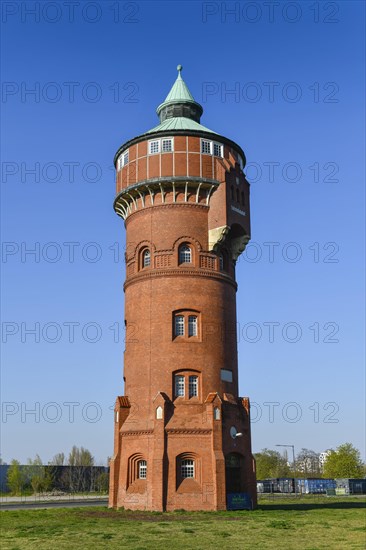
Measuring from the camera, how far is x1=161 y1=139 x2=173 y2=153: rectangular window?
37.2 meters

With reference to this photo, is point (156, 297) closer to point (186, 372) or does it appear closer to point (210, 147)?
point (186, 372)

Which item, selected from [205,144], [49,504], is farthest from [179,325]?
[49,504]

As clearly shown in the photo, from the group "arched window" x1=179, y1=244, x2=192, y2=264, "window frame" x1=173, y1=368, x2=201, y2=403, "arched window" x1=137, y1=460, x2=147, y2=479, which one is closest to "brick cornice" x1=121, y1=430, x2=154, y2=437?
"arched window" x1=137, y1=460, x2=147, y2=479

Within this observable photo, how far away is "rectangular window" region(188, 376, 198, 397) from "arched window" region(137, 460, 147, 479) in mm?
4568

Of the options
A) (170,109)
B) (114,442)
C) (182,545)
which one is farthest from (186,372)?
(170,109)

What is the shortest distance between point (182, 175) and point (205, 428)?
14.7 metres

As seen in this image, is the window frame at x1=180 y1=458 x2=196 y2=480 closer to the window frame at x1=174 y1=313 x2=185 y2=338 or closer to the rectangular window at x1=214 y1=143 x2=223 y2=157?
the window frame at x1=174 y1=313 x2=185 y2=338

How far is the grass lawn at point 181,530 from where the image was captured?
20.5 m

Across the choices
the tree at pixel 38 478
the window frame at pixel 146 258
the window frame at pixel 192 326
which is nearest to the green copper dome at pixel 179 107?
the window frame at pixel 146 258

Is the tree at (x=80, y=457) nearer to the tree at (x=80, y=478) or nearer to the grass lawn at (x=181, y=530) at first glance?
the tree at (x=80, y=478)

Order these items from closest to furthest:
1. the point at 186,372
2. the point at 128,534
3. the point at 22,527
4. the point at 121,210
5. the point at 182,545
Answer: the point at 182,545, the point at 128,534, the point at 22,527, the point at 186,372, the point at 121,210

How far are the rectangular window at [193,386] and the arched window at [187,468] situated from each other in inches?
142

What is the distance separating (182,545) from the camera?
65.5 ft

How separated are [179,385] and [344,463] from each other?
213ft
